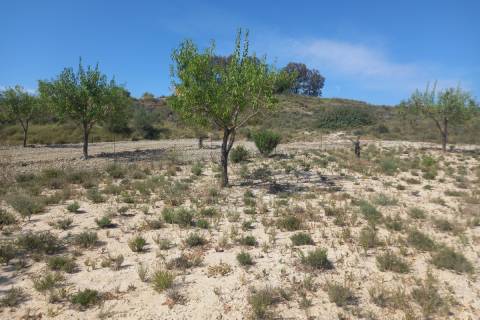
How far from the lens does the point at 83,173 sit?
16.1 m

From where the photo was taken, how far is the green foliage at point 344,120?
53688 mm

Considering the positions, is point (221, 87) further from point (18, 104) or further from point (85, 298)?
point (18, 104)

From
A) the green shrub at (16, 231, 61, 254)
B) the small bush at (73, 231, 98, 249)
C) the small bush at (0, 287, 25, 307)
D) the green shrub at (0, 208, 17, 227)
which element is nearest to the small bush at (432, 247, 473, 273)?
the small bush at (73, 231, 98, 249)

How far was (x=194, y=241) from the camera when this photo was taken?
27.7 ft

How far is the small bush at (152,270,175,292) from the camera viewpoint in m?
6.34

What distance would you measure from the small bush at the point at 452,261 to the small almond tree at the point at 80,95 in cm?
2236

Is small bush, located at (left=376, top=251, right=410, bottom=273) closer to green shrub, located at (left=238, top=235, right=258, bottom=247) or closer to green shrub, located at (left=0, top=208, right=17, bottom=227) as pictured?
green shrub, located at (left=238, top=235, right=258, bottom=247)

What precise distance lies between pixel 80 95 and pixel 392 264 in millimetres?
22291

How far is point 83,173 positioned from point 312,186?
11286 mm

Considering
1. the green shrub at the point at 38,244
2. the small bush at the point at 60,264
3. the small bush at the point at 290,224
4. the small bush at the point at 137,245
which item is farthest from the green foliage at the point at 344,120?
the small bush at the point at 60,264

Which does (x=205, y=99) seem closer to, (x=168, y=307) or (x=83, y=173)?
(x=83, y=173)

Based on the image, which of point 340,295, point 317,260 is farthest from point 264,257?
point 340,295

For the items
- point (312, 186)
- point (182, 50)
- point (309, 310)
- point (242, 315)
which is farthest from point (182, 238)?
point (182, 50)

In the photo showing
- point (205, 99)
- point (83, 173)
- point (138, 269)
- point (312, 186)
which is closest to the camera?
point (138, 269)
